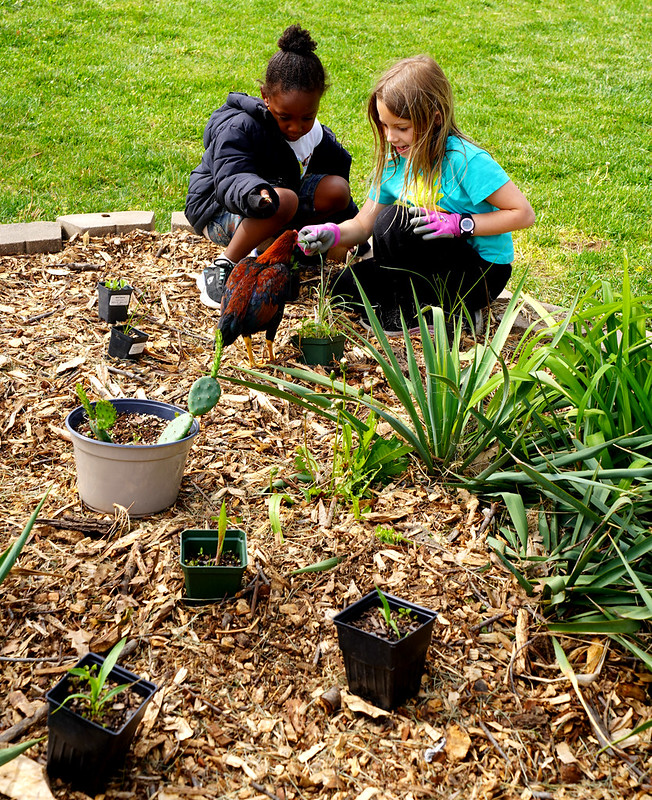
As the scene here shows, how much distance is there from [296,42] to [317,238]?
3.19ft

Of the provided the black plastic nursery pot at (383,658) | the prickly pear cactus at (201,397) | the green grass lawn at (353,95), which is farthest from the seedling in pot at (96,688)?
the green grass lawn at (353,95)

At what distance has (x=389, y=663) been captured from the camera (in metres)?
1.67

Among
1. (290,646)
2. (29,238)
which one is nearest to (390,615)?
(290,646)

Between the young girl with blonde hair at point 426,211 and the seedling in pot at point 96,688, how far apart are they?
6.20 feet

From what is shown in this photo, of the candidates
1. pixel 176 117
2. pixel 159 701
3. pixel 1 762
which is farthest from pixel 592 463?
pixel 176 117

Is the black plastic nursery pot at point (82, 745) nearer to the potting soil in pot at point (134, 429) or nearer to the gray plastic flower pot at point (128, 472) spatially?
the gray plastic flower pot at point (128, 472)

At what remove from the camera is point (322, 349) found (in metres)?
3.21

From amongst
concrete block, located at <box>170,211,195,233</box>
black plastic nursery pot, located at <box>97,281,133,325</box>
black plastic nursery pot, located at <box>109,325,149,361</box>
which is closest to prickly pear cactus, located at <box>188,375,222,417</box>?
black plastic nursery pot, located at <box>109,325,149,361</box>

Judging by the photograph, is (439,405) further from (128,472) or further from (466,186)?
(466,186)

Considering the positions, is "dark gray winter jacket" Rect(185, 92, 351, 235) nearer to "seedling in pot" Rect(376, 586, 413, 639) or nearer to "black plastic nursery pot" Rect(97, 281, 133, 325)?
"black plastic nursery pot" Rect(97, 281, 133, 325)

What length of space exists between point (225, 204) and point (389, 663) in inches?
99.9

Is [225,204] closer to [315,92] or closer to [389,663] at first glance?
[315,92]

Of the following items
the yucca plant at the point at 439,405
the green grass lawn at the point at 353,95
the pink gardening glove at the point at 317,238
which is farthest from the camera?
the green grass lawn at the point at 353,95

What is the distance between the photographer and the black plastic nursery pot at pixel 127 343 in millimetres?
3145
